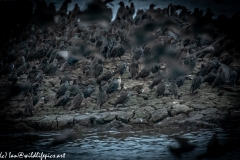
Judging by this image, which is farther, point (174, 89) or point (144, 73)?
point (144, 73)

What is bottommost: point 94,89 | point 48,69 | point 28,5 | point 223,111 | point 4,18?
point 223,111

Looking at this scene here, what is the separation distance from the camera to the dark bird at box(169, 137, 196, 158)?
5.44m

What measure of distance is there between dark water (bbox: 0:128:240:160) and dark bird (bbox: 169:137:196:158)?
0.16m

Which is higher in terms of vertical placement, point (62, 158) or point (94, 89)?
point (94, 89)

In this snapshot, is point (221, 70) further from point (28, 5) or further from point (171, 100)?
point (28, 5)

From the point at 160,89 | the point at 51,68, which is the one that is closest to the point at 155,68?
the point at 160,89

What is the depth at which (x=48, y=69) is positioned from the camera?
12430 mm

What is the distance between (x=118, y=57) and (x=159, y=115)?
6.22 meters

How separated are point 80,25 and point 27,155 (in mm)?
14966

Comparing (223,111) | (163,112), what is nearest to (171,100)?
(163,112)

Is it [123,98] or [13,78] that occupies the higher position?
[13,78]

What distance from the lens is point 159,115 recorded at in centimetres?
877

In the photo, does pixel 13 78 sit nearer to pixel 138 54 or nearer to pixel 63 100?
pixel 63 100

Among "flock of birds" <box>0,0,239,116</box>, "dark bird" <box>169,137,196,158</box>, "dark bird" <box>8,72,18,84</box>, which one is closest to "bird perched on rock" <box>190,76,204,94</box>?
"flock of birds" <box>0,0,239,116</box>
